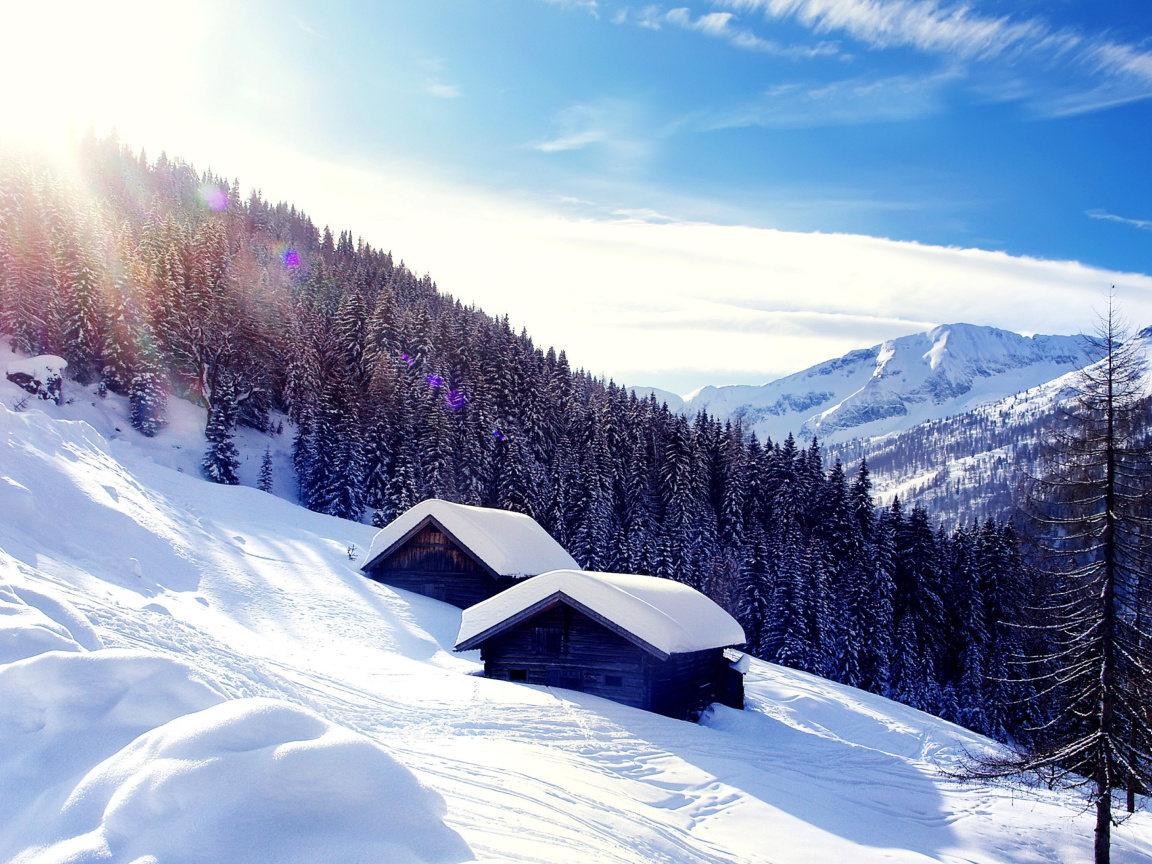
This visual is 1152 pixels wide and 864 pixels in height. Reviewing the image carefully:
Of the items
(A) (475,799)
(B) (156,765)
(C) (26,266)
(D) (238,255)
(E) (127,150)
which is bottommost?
(A) (475,799)

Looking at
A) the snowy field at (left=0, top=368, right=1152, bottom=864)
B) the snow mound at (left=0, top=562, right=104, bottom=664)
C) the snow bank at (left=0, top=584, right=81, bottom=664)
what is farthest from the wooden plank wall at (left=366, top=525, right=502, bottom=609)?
the snow bank at (left=0, top=584, right=81, bottom=664)

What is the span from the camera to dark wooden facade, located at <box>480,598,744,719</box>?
2091 centimetres

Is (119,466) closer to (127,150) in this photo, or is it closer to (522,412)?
(522,412)

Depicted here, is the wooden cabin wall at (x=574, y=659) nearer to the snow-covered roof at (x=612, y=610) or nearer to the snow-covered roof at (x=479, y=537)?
the snow-covered roof at (x=612, y=610)

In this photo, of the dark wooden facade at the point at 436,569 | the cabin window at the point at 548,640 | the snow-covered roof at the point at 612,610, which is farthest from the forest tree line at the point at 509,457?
the cabin window at the point at 548,640

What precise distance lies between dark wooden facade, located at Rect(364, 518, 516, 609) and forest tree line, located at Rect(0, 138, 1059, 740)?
18.9m

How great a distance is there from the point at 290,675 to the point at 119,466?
19.4 metres

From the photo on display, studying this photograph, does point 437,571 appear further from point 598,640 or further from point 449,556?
point 598,640

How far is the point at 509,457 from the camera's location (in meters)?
54.5

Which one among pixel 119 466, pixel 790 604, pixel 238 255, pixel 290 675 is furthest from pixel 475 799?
pixel 238 255

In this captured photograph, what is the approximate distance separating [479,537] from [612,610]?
35.1ft

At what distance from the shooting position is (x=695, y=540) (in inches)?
2362

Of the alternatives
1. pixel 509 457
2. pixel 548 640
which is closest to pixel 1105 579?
pixel 548 640

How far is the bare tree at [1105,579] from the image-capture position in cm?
1452
